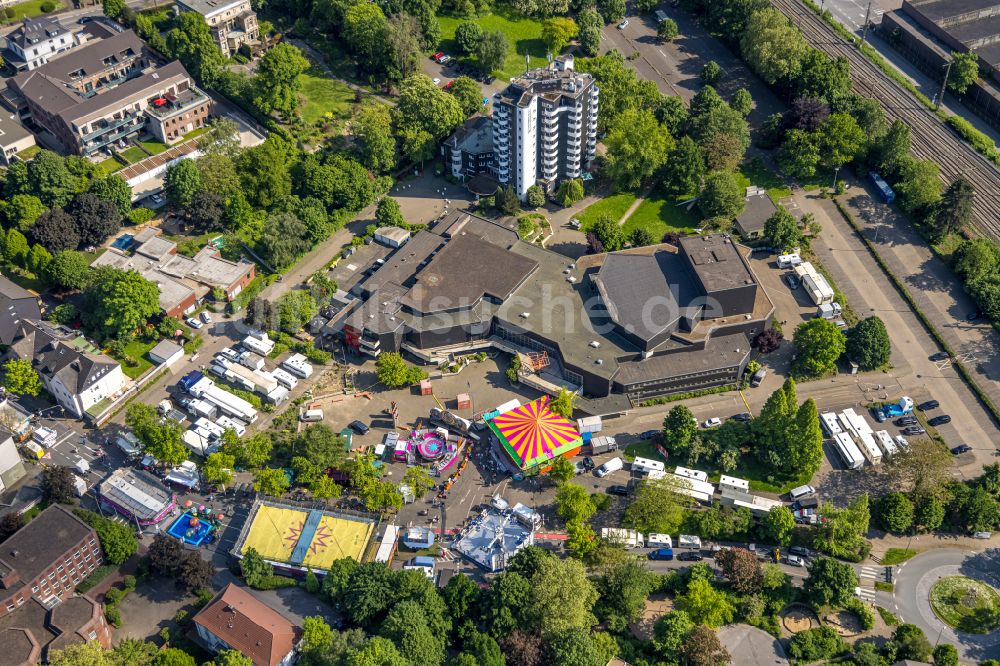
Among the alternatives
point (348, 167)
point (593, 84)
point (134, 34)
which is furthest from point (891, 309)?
point (134, 34)

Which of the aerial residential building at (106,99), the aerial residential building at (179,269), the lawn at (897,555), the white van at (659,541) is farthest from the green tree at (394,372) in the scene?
the aerial residential building at (106,99)

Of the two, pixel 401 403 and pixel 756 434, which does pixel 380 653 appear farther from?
pixel 756 434

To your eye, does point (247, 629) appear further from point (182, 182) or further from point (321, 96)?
point (321, 96)

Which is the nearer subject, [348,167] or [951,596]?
[951,596]

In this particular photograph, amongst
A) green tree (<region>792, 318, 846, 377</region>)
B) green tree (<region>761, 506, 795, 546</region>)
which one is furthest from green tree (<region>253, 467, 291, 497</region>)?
green tree (<region>792, 318, 846, 377</region>)

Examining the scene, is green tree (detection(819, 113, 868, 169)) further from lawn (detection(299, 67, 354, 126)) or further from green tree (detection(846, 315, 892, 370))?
lawn (detection(299, 67, 354, 126))

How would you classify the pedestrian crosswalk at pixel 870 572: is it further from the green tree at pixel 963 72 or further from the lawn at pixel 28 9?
the lawn at pixel 28 9
